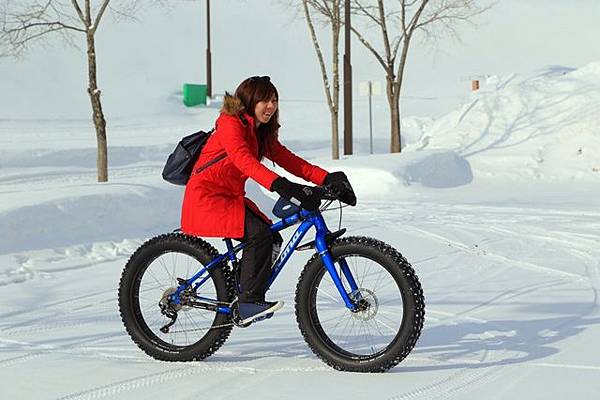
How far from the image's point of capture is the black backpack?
5.30 metres

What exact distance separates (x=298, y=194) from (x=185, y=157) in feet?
2.61

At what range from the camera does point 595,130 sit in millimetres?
24422

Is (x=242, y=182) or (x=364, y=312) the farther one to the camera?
(x=242, y=182)

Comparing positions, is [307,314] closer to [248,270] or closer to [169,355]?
[248,270]

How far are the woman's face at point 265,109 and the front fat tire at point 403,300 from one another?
771mm

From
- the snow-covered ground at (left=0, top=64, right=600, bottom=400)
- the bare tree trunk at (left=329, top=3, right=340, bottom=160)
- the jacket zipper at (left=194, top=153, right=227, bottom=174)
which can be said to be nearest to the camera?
the snow-covered ground at (left=0, top=64, right=600, bottom=400)

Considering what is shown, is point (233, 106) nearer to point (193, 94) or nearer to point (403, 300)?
point (403, 300)

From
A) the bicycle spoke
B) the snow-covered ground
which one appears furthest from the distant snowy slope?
the bicycle spoke

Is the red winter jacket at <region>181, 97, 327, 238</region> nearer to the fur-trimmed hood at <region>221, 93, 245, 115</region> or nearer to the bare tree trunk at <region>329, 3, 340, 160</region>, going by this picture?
the fur-trimmed hood at <region>221, 93, 245, 115</region>

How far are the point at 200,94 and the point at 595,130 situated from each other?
23017mm

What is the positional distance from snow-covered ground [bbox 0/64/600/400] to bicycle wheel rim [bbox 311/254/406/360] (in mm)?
176

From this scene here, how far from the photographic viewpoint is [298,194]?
4863 mm

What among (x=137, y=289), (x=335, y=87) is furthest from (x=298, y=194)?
(x=335, y=87)

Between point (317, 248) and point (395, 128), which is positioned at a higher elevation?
point (395, 128)
